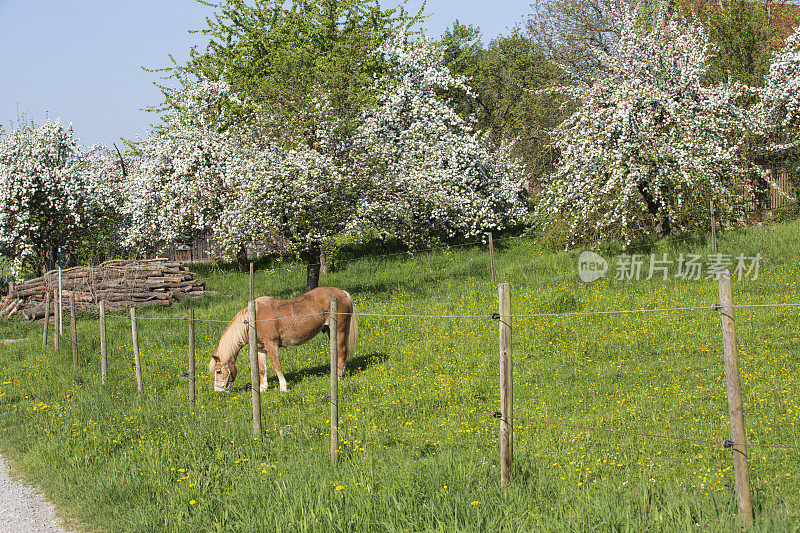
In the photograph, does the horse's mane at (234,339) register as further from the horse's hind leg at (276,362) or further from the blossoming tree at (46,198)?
the blossoming tree at (46,198)

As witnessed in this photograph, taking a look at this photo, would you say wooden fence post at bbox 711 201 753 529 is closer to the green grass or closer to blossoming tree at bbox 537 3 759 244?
the green grass

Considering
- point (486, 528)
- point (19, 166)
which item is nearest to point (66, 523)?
point (486, 528)

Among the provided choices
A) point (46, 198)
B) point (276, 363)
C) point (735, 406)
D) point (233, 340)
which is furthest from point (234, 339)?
point (46, 198)

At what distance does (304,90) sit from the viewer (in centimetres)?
2362

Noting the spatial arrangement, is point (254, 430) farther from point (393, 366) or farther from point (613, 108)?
point (613, 108)

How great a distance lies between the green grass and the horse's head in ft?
0.73

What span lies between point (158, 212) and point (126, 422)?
18694 mm

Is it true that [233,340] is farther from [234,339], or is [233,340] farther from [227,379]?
[227,379]

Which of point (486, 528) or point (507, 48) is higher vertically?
point (507, 48)

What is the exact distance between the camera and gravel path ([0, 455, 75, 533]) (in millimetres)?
6758

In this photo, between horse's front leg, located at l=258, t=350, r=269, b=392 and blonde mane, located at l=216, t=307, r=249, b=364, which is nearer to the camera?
horse's front leg, located at l=258, t=350, r=269, b=392

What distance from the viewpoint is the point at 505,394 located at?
6.59 metres

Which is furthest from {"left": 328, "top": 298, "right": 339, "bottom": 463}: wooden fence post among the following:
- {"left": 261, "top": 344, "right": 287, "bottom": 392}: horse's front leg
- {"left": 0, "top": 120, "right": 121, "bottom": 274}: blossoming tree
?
{"left": 0, "top": 120, "right": 121, "bottom": 274}: blossoming tree

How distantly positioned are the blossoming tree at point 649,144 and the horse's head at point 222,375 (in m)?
13.2
